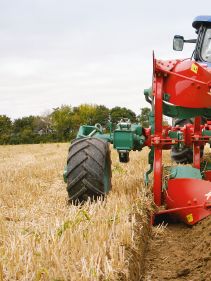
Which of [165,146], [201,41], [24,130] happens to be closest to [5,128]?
[24,130]

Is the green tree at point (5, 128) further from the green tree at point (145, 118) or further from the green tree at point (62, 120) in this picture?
the green tree at point (145, 118)

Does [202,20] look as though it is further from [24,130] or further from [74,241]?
[24,130]

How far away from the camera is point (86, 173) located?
12.5 ft

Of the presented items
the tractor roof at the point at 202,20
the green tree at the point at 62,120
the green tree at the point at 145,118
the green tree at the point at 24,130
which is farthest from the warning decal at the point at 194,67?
the green tree at the point at 62,120

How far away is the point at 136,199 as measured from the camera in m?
3.86

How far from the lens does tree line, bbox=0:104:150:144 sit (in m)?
39.7

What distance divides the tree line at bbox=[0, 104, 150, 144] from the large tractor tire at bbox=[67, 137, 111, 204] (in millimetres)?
34583

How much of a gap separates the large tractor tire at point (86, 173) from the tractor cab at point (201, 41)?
2836 millimetres

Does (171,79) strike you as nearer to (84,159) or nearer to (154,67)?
(154,67)

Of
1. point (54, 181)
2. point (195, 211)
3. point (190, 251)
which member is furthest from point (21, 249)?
point (54, 181)

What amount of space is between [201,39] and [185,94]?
290cm

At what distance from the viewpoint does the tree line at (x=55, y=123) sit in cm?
3972

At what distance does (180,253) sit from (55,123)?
57.5m

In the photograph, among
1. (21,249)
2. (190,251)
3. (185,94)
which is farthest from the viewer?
(185,94)
